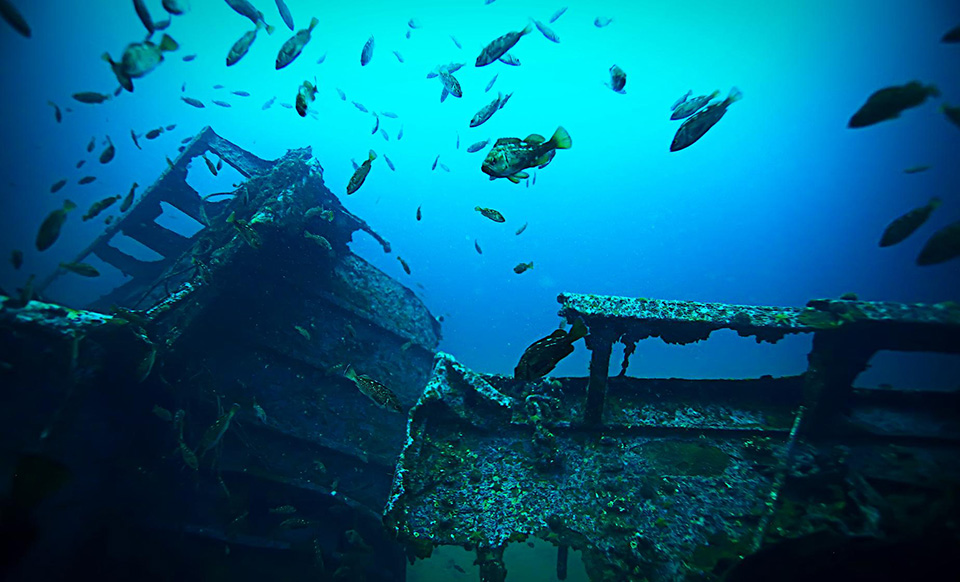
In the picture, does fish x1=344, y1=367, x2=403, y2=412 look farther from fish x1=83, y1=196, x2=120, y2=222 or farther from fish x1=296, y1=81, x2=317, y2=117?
fish x1=83, y1=196, x2=120, y2=222

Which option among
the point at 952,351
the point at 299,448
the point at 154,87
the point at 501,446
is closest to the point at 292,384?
the point at 299,448

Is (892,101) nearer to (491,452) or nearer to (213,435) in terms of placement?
(491,452)

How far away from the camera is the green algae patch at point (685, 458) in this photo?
117 inches

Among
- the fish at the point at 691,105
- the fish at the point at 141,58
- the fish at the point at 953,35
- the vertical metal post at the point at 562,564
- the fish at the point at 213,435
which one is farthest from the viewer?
the vertical metal post at the point at 562,564

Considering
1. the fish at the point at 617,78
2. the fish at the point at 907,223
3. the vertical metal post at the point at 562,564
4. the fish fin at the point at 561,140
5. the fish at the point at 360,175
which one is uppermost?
the fish at the point at 617,78

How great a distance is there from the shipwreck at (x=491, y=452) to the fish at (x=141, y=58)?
2.09m

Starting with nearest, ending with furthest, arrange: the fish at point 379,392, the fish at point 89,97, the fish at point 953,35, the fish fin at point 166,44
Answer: the fish at point 953,35
the fish fin at point 166,44
the fish at point 379,392
the fish at point 89,97

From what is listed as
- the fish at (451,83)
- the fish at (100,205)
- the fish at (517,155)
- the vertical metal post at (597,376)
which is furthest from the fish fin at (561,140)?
the fish at (100,205)

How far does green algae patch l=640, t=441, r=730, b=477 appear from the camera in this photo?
2.97 m

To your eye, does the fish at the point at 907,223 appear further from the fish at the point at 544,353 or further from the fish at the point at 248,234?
the fish at the point at 248,234

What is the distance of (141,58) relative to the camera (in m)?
2.88

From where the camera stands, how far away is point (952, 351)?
2924mm

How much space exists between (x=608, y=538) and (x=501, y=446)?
1045 mm

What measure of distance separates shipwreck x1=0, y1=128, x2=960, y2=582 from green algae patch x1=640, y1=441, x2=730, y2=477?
0.06ft
